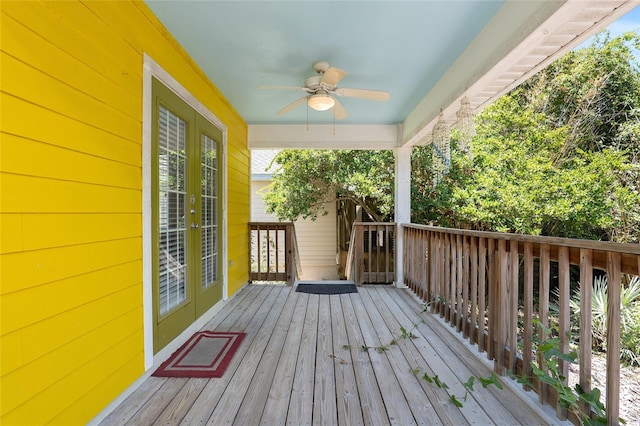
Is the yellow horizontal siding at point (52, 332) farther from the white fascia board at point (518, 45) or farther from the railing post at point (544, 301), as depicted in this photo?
the white fascia board at point (518, 45)

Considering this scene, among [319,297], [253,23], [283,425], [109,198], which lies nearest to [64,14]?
[109,198]

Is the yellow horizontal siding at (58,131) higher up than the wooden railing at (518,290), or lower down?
higher up

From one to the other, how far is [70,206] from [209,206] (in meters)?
2.03

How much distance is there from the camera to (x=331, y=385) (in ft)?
6.40

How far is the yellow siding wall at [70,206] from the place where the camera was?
3.91ft

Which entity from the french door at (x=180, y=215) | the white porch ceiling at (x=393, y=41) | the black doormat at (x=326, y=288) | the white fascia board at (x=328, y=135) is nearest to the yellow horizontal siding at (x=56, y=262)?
the french door at (x=180, y=215)

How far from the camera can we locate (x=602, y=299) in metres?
3.63

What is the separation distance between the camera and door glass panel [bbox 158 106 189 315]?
2.37 meters

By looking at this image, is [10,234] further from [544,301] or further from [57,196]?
[544,301]

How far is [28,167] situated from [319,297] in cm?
340

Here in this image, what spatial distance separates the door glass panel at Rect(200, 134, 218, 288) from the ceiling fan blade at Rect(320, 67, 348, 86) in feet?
4.54

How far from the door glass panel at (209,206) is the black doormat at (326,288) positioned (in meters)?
1.45

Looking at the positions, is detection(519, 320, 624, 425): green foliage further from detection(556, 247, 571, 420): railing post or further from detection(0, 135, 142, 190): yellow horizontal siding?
detection(0, 135, 142, 190): yellow horizontal siding

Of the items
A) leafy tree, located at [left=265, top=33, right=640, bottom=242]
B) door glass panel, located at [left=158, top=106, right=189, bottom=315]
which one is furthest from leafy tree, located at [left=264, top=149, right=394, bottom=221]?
door glass panel, located at [left=158, top=106, right=189, bottom=315]
